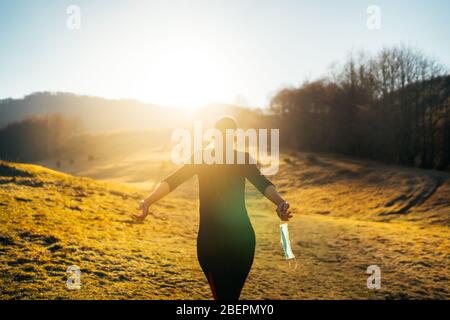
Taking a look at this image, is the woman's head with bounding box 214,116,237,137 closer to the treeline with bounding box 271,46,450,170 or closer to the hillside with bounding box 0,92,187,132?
the treeline with bounding box 271,46,450,170

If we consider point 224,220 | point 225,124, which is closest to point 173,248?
point 224,220

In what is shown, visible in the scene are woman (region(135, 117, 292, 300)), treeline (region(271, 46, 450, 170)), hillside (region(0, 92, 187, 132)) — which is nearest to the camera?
woman (region(135, 117, 292, 300))

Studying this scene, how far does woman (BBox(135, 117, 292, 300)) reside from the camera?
3.12 m

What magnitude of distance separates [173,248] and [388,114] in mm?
35202

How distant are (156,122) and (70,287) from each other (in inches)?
7029

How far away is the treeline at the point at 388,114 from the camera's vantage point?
122 feet

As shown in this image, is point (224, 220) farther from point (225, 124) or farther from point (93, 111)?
point (93, 111)

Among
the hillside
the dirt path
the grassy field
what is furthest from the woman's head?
the hillside

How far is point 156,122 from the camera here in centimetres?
17938

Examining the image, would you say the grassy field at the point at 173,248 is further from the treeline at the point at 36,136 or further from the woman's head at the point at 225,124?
the treeline at the point at 36,136

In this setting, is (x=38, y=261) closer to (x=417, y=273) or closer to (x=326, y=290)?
(x=326, y=290)

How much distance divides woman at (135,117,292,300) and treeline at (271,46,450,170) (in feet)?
129

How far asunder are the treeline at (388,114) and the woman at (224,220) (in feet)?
129
